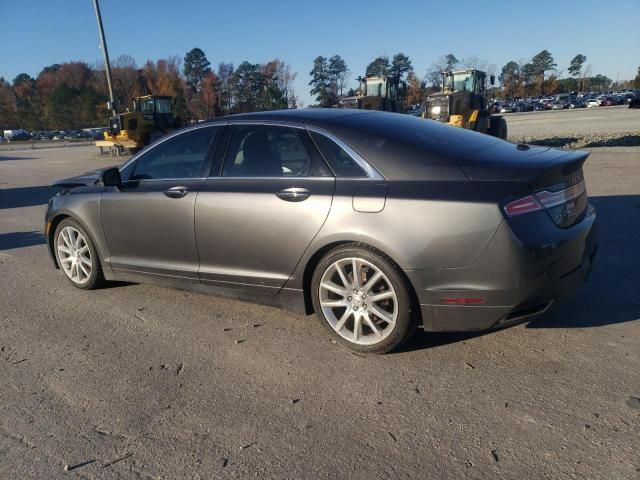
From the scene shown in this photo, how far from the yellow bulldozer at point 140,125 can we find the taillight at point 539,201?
23.9m

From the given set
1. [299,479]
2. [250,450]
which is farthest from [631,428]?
[250,450]

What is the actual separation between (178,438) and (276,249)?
1.44 m

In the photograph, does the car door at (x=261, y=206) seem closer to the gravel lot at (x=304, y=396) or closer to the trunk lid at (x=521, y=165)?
the gravel lot at (x=304, y=396)

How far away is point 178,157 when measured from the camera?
4.37 m

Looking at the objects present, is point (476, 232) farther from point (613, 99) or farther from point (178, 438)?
point (613, 99)

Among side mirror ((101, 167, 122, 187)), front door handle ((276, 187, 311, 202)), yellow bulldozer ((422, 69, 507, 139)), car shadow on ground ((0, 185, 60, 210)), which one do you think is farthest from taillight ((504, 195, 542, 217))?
yellow bulldozer ((422, 69, 507, 139))

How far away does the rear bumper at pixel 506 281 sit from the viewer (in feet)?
9.48

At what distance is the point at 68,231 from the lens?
500 cm

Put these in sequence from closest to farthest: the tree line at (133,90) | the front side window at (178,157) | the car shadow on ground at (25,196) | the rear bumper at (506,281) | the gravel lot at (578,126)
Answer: the rear bumper at (506,281), the front side window at (178,157), the car shadow on ground at (25,196), the gravel lot at (578,126), the tree line at (133,90)

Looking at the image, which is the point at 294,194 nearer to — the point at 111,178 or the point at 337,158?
the point at 337,158

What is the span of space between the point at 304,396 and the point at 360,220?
1.12 meters

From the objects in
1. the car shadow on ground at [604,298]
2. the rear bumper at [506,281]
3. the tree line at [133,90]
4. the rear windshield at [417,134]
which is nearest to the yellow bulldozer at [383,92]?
the car shadow on ground at [604,298]

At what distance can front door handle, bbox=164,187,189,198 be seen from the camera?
408 centimetres

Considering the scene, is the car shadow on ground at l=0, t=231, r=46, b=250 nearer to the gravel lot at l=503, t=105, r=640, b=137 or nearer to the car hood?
the car hood
